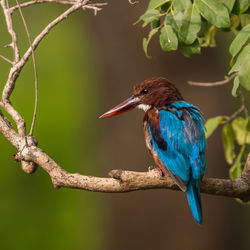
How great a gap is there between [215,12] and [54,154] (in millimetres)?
5382

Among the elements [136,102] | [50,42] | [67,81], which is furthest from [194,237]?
[50,42]

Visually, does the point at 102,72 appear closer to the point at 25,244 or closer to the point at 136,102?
the point at 136,102

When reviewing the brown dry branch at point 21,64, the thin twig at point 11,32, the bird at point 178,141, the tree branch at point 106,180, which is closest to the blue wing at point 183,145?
the bird at point 178,141

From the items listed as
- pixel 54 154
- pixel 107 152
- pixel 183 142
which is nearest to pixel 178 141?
pixel 183 142

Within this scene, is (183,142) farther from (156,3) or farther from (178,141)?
(156,3)

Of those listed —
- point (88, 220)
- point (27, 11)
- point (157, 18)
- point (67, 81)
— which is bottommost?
point (88, 220)

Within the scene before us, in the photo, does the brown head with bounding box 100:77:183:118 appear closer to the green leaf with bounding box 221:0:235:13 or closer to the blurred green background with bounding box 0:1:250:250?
the green leaf with bounding box 221:0:235:13

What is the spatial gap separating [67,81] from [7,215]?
2402 millimetres

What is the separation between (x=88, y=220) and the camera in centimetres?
769

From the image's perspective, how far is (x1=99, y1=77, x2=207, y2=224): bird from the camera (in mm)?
2982

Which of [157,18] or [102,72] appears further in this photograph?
[102,72]

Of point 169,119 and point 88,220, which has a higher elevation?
point 169,119

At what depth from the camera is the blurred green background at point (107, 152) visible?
519 centimetres

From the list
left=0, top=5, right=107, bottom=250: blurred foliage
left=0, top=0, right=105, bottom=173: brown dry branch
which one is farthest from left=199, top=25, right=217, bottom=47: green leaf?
left=0, top=5, right=107, bottom=250: blurred foliage
